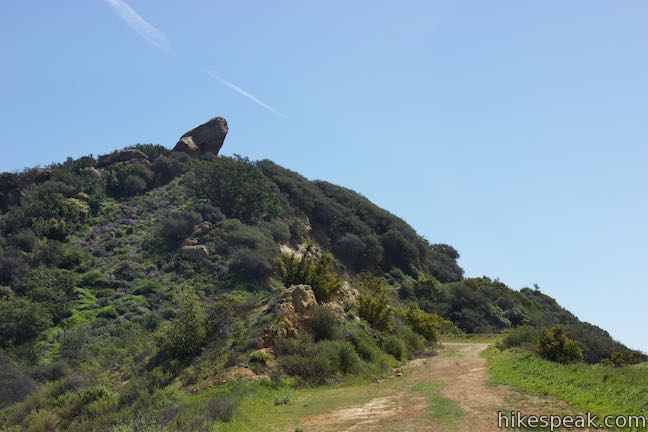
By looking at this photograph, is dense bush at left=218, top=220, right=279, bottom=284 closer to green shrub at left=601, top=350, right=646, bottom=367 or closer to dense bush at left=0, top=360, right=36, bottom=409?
dense bush at left=0, top=360, right=36, bottom=409

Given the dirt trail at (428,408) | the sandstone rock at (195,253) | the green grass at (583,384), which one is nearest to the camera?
the green grass at (583,384)

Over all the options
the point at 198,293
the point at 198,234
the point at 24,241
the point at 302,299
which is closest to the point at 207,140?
the point at 198,234

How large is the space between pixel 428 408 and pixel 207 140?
57.8m

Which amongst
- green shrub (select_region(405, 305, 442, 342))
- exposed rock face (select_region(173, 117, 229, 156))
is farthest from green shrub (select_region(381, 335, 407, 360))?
Result: exposed rock face (select_region(173, 117, 229, 156))

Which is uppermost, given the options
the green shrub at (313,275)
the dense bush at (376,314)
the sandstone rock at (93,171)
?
the sandstone rock at (93,171)

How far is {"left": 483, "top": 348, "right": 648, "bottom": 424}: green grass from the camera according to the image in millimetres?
9547

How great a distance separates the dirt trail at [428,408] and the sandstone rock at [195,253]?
83.6 feet

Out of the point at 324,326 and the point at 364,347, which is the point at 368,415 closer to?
the point at 324,326

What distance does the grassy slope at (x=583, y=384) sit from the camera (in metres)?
9.55

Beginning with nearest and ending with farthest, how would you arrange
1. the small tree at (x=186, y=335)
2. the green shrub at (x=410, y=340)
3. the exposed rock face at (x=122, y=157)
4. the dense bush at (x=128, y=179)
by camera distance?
the small tree at (x=186, y=335)
the green shrub at (x=410, y=340)
the dense bush at (x=128, y=179)
the exposed rock face at (x=122, y=157)

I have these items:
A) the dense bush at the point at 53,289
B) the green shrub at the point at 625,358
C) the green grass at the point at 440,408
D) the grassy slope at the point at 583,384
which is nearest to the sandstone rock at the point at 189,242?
the dense bush at the point at 53,289

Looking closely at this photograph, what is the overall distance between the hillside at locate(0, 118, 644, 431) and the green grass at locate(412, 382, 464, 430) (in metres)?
4.10

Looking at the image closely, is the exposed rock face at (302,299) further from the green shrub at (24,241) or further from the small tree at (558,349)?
the green shrub at (24,241)

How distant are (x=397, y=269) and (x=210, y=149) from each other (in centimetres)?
3028
